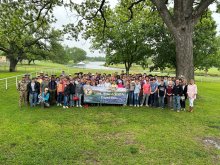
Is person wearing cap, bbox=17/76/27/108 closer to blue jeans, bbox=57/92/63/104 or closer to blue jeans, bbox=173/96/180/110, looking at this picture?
blue jeans, bbox=57/92/63/104

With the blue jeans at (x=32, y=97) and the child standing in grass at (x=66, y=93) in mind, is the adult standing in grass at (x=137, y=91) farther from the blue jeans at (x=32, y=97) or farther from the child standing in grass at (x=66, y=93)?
the blue jeans at (x=32, y=97)

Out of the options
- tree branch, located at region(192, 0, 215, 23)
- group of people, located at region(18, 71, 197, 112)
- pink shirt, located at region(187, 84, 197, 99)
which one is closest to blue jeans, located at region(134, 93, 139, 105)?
group of people, located at region(18, 71, 197, 112)

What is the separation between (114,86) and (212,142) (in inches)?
262

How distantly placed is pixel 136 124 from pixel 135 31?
57.6 feet

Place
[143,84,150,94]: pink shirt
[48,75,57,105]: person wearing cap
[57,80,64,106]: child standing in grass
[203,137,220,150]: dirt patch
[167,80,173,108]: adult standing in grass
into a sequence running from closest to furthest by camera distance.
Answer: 1. [203,137,220,150]: dirt patch
2. [57,80,64,106]: child standing in grass
3. [48,75,57,105]: person wearing cap
4. [167,80,173,108]: adult standing in grass
5. [143,84,150,94]: pink shirt

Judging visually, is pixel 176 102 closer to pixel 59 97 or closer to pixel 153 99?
pixel 153 99

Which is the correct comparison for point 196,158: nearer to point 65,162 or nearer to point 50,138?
point 65,162

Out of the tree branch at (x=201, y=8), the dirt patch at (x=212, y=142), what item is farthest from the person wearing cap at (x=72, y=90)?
the tree branch at (x=201, y=8)

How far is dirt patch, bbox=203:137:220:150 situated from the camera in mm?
9859

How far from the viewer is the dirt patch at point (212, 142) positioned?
32.3 ft

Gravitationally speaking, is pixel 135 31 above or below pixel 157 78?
above

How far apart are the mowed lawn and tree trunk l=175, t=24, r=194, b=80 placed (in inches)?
120

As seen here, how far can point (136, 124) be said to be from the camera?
471 inches

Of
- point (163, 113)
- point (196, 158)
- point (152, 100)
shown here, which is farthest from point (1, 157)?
point (152, 100)
